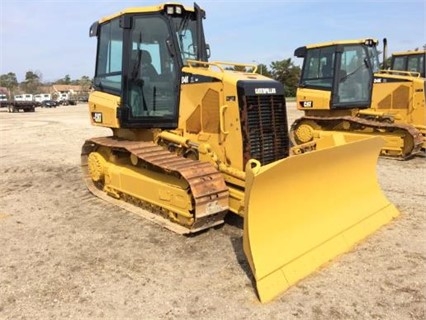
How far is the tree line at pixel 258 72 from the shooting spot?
1430 inches

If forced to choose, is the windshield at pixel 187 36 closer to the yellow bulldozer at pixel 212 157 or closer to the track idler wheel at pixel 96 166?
the yellow bulldozer at pixel 212 157

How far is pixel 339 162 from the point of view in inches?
216

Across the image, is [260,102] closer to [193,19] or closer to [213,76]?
[213,76]

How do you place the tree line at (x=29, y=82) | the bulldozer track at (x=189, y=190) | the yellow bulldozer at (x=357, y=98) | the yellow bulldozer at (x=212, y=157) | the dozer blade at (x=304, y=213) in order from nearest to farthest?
the dozer blade at (x=304, y=213), the yellow bulldozer at (x=212, y=157), the bulldozer track at (x=189, y=190), the yellow bulldozer at (x=357, y=98), the tree line at (x=29, y=82)

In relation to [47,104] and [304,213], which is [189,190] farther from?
[47,104]

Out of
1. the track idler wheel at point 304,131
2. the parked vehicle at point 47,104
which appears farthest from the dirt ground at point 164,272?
the parked vehicle at point 47,104

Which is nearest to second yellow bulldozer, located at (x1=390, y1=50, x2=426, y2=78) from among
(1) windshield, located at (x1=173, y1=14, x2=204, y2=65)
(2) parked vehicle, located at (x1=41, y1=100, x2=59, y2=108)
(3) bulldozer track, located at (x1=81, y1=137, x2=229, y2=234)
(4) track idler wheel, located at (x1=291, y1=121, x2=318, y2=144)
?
(4) track idler wheel, located at (x1=291, y1=121, x2=318, y2=144)

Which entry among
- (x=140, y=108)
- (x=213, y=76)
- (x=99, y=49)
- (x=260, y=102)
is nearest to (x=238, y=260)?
(x=260, y=102)

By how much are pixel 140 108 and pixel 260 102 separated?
1977mm

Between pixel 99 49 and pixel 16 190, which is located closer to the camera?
pixel 99 49

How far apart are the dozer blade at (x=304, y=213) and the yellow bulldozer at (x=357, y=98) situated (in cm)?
581

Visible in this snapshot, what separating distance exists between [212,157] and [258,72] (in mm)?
1709

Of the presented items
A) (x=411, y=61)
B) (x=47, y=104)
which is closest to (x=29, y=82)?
(x=47, y=104)

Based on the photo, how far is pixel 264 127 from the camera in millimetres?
5949
